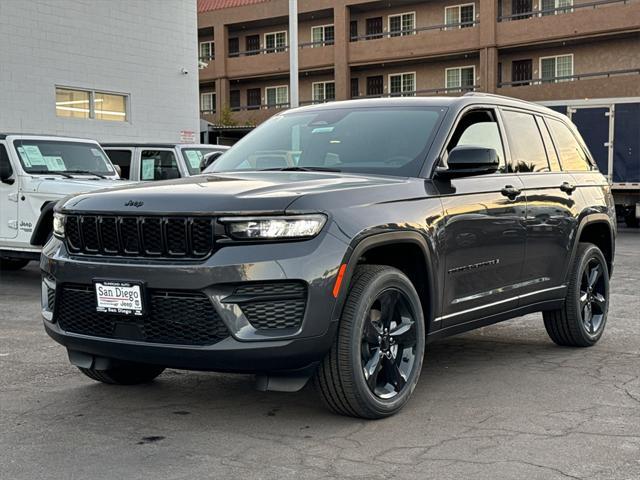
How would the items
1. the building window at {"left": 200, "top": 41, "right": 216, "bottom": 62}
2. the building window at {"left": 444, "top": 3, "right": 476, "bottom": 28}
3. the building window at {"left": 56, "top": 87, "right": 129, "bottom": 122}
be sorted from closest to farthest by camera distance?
the building window at {"left": 56, "top": 87, "right": 129, "bottom": 122} → the building window at {"left": 444, "top": 3, "right": 476, "bottom": 28} → the building window at {"left": 200, "top": 41, "right": 216, "bottom": 62}

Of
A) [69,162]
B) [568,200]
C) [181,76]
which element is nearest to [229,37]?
[181,76]

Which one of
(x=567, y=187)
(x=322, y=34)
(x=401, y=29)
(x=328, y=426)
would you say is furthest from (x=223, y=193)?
(x=322, y=34)

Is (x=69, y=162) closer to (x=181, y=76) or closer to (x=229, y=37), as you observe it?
(x=181, y=76)

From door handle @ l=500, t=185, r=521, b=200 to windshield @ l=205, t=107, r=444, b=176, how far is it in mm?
703

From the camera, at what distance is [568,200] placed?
6.73 metres

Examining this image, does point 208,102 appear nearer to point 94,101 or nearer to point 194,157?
point 94,101

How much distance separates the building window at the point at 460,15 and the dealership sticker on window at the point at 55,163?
31824 millimetres

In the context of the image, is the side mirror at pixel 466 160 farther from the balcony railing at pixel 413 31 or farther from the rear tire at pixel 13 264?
the balcony railing at pixel 413 31

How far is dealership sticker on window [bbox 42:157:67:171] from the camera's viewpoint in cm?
1188

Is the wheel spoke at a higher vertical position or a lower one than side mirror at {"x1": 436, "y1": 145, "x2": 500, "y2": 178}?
lower

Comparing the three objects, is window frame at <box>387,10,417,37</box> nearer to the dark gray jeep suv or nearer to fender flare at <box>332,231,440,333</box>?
the dark gray jeep suv

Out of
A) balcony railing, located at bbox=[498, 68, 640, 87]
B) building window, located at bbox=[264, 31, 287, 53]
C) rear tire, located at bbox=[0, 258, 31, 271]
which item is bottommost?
rear tire, located at bbox=[0, 258, 31, 271]

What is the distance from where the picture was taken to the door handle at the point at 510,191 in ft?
19.4

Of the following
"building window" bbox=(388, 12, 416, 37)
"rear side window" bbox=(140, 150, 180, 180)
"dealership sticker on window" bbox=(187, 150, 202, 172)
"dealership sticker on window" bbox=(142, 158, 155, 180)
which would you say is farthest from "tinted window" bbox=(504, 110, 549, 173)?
"building window" bbox=(388, 12, 416, 37)
